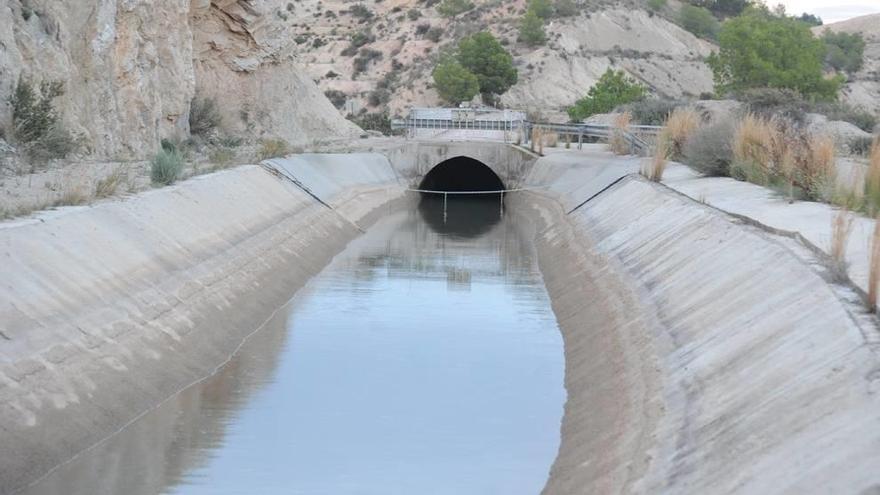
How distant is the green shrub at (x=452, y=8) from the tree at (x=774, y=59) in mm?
46021

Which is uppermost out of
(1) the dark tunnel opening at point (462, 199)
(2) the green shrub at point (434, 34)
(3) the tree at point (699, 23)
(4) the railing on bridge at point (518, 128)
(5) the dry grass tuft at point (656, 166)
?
(3) the tree at point (699, 23)

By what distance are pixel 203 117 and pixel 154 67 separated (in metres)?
9.67

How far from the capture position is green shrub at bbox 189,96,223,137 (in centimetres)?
4900

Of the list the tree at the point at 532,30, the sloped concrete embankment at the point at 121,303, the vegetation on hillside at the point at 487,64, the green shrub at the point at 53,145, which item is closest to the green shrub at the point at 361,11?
the tree at the point at 532,30

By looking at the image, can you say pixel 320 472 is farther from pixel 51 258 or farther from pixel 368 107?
pixel 368 107

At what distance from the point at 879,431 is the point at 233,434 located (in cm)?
875

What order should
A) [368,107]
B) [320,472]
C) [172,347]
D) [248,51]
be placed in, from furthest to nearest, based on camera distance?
[368,107], [248,51], [172,347], [320,472]

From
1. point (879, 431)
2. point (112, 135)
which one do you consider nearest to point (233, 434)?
point (879, 431)

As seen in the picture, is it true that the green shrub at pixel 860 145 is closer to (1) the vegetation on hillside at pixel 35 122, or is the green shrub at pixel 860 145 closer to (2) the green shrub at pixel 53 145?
(2) the green shrub at pixel 53 145

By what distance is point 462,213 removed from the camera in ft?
164

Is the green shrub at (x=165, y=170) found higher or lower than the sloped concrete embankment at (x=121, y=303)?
higher

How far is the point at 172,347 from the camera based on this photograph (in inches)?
746

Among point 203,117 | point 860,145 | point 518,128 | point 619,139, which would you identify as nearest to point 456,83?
point 518,128

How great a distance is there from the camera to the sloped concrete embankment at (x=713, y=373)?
387 inches
